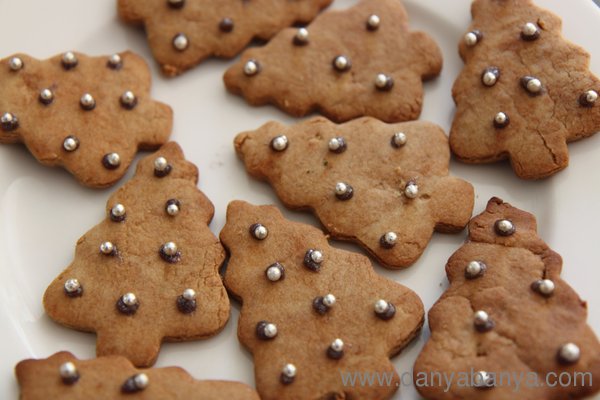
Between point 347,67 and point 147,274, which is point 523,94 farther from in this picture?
point 147,274

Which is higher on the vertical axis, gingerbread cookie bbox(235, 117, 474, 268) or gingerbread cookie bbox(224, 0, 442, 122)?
gingerbread cookie bbox(224, 0, 442, 122)

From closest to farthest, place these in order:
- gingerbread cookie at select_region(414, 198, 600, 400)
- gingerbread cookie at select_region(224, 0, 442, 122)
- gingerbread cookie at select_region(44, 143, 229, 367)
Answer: gingerbread cookie at select_region(414, 198, 600, 400)
gingerbread cookie at select_region(44, 143, 229, 367)
gingerbread cookie at select_region(224, 0, 442, 122)

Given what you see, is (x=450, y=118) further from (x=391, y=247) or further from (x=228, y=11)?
(x=228, y=11)

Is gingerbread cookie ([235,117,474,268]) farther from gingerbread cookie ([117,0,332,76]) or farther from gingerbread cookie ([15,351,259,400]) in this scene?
gingerbread cookie ([15,351,259,400])

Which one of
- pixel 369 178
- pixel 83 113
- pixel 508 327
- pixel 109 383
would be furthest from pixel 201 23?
pixel 508 327

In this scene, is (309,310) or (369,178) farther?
(369,178)

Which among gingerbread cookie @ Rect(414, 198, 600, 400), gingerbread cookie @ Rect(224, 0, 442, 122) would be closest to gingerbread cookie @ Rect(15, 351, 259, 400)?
gingerbread cookie @ Rect(414, 198, 600, 400)
